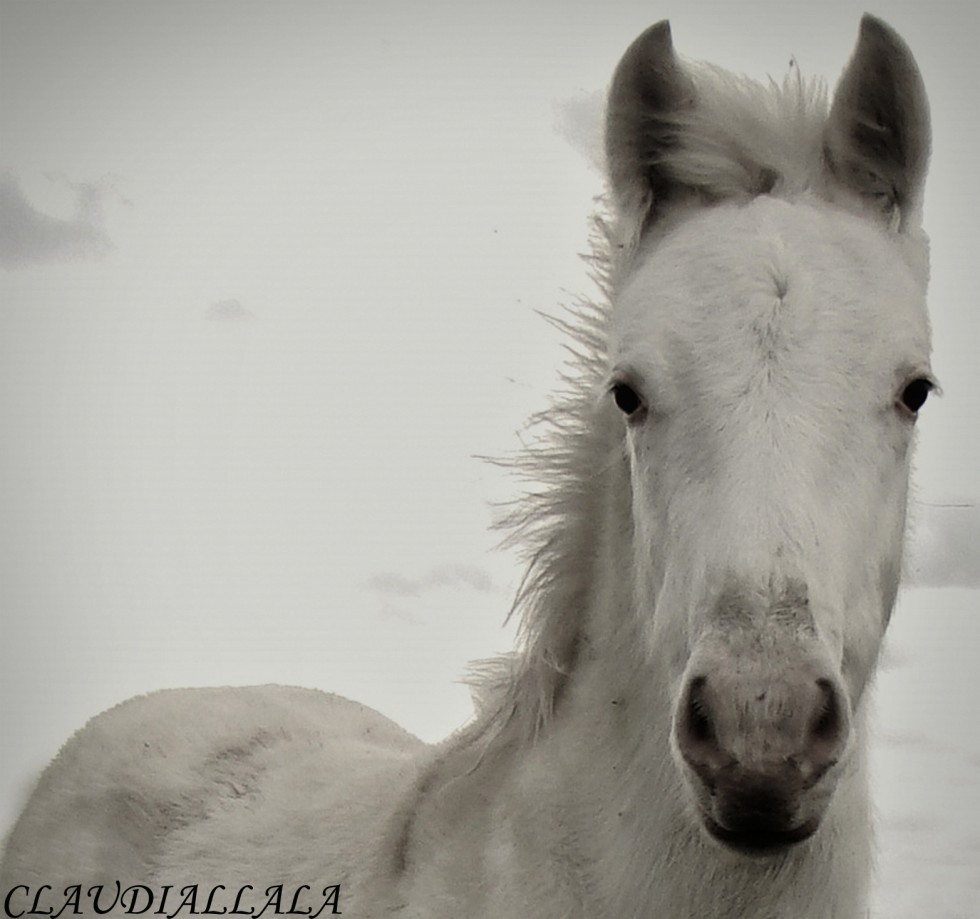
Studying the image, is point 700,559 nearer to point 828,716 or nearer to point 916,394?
point 828,716

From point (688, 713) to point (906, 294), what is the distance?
1.14 metres

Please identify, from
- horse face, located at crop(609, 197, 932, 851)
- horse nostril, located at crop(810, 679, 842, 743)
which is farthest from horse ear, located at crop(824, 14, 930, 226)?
horse nostril, located at crop(810, 679, 842, 743)

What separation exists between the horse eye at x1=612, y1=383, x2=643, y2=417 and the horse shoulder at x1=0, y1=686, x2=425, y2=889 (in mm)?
1465

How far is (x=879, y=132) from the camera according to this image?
9.21ft

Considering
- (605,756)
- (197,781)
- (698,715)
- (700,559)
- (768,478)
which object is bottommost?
(197,781)

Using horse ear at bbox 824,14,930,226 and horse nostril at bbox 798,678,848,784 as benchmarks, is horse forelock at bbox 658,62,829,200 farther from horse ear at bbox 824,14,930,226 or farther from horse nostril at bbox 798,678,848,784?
horse nostril at bbox 798,678,848,784

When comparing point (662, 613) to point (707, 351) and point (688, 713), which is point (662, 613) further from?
point (707, 351)

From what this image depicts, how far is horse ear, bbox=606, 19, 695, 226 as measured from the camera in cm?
284

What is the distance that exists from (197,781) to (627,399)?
8.40ft

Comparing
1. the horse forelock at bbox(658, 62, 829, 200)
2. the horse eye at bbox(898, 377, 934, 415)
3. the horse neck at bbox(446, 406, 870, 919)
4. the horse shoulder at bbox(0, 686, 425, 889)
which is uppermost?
the horse forelock at bbox(658, 62, 829, 200)

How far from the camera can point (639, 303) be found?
8.43ft

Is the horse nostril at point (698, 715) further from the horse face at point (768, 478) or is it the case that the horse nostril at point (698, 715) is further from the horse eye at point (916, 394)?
the horse eye at point (916, 394)

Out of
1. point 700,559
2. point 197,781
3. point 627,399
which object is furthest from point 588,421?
point 197,781

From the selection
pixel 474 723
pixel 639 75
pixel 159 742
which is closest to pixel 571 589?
pixel 474 723
